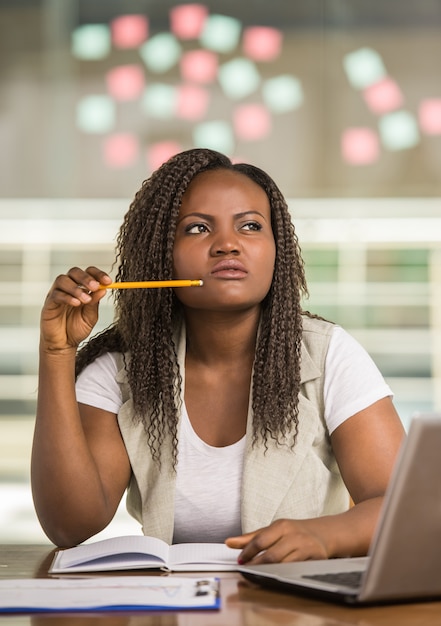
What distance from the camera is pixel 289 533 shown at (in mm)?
1106

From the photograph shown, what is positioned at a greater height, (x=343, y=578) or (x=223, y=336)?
(x=223, y=336)

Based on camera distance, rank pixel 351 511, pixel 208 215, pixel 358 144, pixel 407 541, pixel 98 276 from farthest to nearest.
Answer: pixel 358 144 → pixel 208 215 → pixel 98 276 → pixel 351 511 → pixel 407 541

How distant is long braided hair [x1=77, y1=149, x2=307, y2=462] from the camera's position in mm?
1563

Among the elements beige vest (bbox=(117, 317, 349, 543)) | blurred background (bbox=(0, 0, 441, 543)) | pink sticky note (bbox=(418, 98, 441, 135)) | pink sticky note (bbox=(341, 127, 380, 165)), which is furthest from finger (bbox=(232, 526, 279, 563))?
pink sticky note (bbox=(418, 98, 441, 135))

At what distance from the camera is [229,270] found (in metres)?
1.52

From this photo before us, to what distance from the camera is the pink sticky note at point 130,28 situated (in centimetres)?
372

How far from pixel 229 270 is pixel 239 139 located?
88.4 inches

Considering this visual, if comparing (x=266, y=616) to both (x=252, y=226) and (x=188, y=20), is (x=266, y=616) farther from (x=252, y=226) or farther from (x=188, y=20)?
(x=188, y=20)

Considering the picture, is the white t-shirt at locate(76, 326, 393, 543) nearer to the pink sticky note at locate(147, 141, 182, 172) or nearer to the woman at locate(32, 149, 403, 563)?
the woman at locate(32, 149, 403, 563)

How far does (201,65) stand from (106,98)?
381 mm

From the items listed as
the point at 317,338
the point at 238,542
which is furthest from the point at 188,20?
the point at 238,542

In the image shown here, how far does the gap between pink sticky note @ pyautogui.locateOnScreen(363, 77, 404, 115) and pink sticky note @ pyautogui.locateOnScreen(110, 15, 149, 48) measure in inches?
34.2

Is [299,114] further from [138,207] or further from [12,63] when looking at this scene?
[138,207]

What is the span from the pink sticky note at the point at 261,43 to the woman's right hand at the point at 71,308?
2.39 metres
